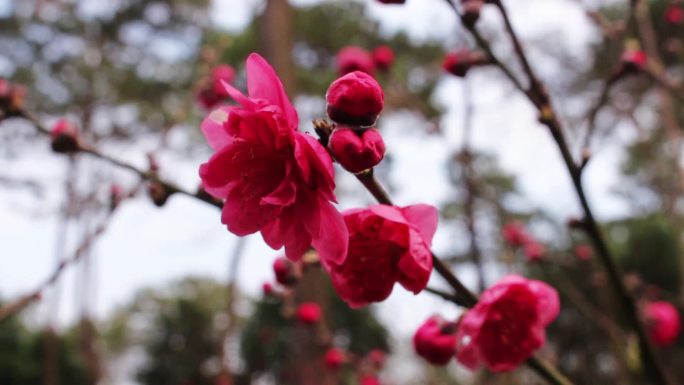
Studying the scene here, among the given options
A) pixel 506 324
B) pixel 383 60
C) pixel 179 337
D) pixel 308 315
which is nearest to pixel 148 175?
pixel 506 324

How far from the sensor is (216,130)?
1.97 feet

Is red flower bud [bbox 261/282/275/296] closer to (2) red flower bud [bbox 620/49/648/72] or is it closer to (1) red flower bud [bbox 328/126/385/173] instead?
(1) red flower bud [bbox 328/126/385/173]

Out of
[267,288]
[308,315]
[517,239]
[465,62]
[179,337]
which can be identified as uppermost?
[465,62]

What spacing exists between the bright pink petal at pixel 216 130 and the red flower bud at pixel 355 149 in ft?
0.51

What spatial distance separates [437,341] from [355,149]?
0.40m

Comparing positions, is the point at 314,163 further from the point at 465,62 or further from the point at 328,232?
the point at 465,62

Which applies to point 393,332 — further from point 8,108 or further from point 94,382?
point 8,108

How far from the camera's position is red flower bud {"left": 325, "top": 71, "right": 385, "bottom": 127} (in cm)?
50

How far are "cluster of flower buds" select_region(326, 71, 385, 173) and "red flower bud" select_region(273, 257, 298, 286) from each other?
391 mm

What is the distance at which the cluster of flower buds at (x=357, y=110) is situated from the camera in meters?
0.48

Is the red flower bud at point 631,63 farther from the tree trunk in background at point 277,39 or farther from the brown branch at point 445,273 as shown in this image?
the tree trunk in background at point 277,39

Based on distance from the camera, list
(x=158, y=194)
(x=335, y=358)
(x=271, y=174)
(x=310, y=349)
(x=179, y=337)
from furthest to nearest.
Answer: (x=179, y=337) → (x=310, y=349) → (x=335, y=358) → (x=158, y=194) → (x=271, y=174)

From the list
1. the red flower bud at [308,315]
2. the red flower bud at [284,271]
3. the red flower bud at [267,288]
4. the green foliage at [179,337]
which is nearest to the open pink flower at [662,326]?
the red flower bud at [308,315]

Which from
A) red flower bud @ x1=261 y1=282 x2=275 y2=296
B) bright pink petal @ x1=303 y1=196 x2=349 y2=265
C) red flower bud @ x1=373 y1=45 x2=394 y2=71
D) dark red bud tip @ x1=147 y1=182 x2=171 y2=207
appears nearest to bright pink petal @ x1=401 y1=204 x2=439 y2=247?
bright pink petal @ x1=303 y1=196 x2=349 y2=265
